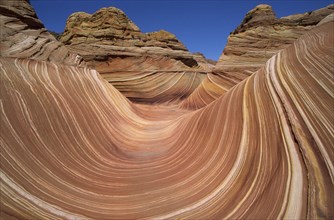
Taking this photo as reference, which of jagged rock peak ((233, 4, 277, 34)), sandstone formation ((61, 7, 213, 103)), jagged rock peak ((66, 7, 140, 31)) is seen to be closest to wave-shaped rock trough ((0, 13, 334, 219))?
jagged rock peak ((233, 4, 277, 34))

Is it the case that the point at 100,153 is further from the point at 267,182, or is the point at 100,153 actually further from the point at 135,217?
the point at 267,182

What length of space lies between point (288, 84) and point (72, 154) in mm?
2289

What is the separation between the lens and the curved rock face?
755 centimetres

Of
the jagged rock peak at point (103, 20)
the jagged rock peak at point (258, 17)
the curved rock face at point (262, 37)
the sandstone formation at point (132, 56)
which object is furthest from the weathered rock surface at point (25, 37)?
the jagged rock peak at point (103, 20)

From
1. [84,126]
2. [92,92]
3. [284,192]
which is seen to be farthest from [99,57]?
[284,192]

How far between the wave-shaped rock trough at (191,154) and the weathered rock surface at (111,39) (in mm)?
7268

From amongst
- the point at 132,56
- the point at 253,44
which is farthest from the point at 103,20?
the point at 253,44

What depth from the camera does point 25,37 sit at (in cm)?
390

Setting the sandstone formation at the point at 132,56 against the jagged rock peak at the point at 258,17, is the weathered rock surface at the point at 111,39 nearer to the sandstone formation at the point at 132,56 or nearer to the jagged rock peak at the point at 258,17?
the sandstone formation at the point at 132,56

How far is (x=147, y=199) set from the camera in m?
2.11

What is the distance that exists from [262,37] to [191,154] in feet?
21.8

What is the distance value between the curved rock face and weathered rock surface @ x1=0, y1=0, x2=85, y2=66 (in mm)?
4573

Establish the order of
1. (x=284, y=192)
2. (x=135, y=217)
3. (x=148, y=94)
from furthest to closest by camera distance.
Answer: (x=148, y=94), (x=135, y=217), (x=284, y=192)

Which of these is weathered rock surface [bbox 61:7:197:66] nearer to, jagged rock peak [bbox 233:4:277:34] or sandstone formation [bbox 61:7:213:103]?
sandstone formation [bbox 61:7:213:103]
